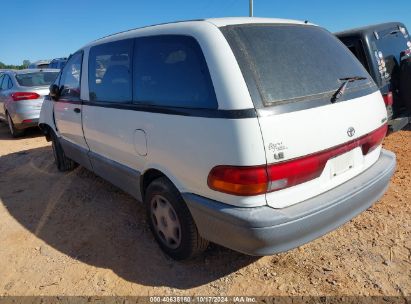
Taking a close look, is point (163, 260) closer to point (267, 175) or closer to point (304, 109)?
point (267, 175)

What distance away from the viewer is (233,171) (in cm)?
211

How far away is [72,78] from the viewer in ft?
14.3

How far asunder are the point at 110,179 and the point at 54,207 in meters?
0.98

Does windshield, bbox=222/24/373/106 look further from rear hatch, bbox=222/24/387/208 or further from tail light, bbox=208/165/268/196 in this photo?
tail light, bbox=208/165/268/196

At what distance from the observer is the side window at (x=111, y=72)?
3115 millimetres

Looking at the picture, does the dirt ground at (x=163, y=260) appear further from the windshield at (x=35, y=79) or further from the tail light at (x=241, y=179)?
the windshield at (x=35, y=79)

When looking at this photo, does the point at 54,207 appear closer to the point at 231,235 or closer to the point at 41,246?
the point at 41,246

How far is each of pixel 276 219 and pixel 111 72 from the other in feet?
7.35

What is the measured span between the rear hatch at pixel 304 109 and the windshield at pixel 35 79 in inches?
291

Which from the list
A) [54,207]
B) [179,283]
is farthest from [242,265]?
[54,207]

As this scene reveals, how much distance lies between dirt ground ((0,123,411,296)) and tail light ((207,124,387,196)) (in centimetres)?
86

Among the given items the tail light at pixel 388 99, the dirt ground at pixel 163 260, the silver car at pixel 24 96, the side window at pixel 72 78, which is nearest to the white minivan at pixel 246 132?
the dirt ground at pixel 163 260

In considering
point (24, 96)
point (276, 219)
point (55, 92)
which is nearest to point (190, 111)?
point (276, 219)

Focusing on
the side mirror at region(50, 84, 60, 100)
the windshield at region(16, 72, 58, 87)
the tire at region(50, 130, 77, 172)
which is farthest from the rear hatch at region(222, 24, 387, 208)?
the windshield at region(16, 72, 58, 87)
